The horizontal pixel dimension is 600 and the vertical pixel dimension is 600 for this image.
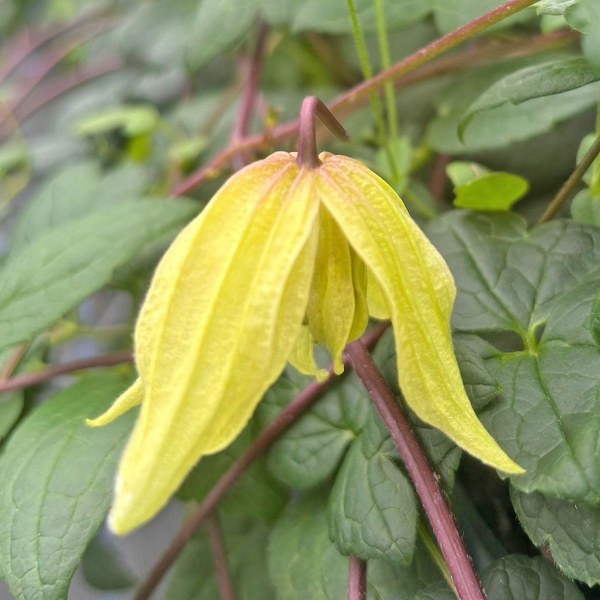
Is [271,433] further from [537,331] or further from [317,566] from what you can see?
[537,331]

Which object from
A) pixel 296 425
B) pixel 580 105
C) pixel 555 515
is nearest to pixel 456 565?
pixel 555 515

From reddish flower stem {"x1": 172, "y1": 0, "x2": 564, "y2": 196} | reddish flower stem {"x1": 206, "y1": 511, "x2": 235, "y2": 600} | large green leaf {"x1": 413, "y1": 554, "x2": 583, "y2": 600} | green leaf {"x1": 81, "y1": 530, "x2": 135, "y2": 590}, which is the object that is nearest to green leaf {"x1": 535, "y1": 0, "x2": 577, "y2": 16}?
reddish flower stem {"x1": 172, "y1": 0, "x2": 564, "y2": 196}

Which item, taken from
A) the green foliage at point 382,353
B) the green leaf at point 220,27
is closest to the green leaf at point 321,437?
the green foliage at point 382,353

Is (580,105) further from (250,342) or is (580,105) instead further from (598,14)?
(250,342)

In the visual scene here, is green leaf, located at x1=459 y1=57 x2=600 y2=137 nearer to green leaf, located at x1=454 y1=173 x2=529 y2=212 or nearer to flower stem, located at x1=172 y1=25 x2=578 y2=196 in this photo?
green leaf, located at x1=454 y1=173 x2=529 y2=212

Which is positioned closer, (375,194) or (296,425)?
(375,194)

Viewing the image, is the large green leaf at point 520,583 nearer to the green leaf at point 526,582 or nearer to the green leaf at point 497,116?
the green leaf at point 526,582
